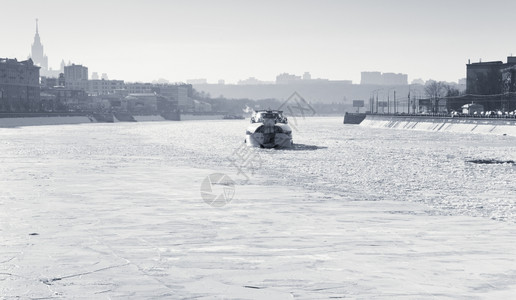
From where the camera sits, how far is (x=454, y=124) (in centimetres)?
11419

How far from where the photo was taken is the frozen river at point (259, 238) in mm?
10625

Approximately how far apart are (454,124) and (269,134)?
68177 mm

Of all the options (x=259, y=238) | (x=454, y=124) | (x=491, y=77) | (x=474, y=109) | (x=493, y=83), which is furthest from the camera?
(x=491, y=77)

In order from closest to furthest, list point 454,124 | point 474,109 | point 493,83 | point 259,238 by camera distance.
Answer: point 259,238
point 454,124
point 474,109
point 493,83

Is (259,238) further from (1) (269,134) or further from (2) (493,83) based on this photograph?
(2) (493,83)

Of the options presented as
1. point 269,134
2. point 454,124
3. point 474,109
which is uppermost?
point 474,109

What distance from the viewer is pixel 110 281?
10.8 m

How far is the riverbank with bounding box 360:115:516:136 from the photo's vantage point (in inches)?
3765

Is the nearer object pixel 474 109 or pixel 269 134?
pixel 269 134

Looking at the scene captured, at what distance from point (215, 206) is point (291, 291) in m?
8.79

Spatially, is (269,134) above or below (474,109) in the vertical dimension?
below

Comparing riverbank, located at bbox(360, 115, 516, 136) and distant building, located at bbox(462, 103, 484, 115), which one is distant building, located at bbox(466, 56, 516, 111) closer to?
distant building, located at bbox(462, 103, 484, 115)

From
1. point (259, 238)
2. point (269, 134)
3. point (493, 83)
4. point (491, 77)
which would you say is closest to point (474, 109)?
point (493, 83)

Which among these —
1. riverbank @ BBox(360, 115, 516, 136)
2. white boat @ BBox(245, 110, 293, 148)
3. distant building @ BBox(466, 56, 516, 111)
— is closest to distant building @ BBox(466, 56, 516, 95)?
distant building @ BBox(466, 56, 516, 111)
